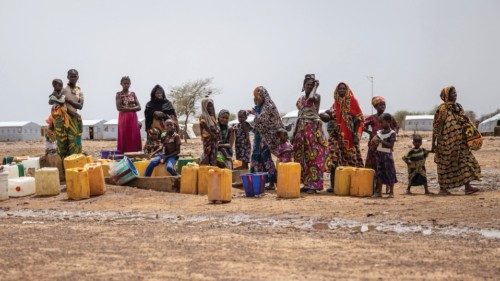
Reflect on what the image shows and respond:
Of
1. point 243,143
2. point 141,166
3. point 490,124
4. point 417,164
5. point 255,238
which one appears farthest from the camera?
point 490,124

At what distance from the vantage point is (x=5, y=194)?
927 cm

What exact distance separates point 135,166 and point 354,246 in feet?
21.0

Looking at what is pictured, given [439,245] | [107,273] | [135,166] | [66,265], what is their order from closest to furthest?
[107,273], [66,265], [439,245], [135,166]

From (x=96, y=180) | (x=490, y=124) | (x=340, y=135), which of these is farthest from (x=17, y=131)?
(x=340, y=135)

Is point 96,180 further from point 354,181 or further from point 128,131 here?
point 354,181

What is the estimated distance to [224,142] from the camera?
415 inches

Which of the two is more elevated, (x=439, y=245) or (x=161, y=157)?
(x=161, y=157)

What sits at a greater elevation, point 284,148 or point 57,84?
point 57,84

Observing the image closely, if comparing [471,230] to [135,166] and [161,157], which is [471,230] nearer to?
[161,157]

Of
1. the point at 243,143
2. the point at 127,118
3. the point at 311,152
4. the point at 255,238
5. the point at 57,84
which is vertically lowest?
the point at 255,238

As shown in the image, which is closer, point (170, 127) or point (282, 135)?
point (282, 135)

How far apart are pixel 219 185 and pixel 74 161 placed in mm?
3108

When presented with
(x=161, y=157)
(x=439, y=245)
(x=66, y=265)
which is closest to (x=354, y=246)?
(x=439, y=245)

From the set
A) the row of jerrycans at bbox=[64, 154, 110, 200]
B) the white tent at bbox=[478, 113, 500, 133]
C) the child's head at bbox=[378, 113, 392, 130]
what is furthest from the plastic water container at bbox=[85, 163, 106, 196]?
the white tent at bbox=[478, 113, 500, 133]
